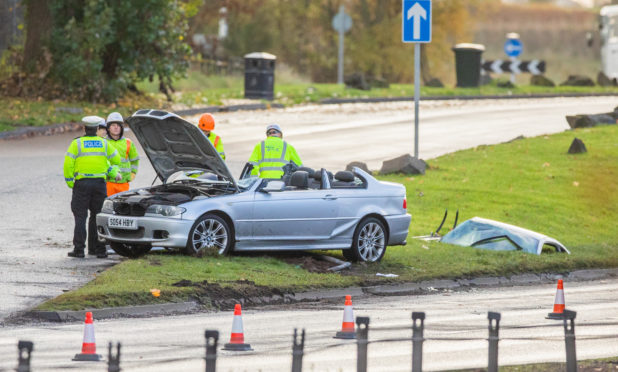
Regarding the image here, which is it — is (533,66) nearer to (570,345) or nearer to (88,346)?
(570,345)

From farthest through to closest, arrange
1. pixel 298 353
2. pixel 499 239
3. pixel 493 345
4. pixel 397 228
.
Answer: pixel 499 239
pixel 397 228
pixel 493 345
pixel 298 353

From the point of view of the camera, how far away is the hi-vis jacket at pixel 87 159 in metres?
16.0

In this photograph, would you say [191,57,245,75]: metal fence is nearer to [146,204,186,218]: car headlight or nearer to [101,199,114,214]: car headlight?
[101,199,114,214]: car headlight

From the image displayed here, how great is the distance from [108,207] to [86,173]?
600 millimetres

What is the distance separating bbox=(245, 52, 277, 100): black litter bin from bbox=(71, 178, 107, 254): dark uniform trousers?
73.2ft

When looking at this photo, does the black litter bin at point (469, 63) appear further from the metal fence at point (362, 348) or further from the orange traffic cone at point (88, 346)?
the orange traffic cone at point (88, 346)

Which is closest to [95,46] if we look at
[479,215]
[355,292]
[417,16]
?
[417,16]

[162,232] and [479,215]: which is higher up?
[162,232]

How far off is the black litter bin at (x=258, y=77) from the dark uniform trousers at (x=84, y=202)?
22.3 m

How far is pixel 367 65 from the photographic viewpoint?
5816cm

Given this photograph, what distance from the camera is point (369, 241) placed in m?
17.0

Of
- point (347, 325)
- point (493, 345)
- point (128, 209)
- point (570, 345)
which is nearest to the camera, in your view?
point (493, 345)

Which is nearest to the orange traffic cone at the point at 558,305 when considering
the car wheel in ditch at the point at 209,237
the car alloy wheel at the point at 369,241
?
the car alloy wheel at the point at 369,241

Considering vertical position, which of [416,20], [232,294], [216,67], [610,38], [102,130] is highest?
[610,38]
